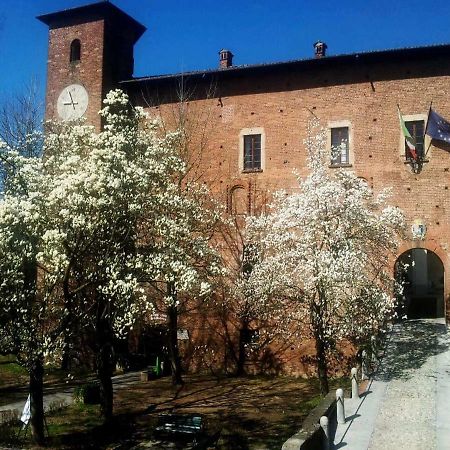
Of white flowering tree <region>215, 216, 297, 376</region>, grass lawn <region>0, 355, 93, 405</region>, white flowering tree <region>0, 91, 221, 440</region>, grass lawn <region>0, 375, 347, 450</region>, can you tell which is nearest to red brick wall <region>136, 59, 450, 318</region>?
white flowering tree <region>215, 216, 297, 376</region>

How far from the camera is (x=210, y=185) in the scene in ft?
67.5

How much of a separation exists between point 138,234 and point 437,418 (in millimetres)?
7384

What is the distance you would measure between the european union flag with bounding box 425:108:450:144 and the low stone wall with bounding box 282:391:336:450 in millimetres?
10062

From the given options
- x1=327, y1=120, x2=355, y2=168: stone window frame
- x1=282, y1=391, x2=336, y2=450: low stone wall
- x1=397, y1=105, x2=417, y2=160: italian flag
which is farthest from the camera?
x1=327, y1=120, x2=355, y2=168: stone window frame

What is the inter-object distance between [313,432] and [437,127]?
39.5 ft

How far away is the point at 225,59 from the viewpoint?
72.9 feet

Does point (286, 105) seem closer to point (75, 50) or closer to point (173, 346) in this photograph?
point (75, 50)

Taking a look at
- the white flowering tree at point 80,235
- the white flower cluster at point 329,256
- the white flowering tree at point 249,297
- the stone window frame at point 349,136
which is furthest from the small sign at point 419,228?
the white flowering tree at point 80,235

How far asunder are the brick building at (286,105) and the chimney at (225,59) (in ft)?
0.14

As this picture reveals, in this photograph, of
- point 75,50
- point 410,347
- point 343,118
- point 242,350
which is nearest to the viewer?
point 410,347

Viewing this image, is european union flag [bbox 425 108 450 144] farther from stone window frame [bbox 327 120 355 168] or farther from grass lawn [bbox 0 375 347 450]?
grass lawn [bbox 0 375 347 450]

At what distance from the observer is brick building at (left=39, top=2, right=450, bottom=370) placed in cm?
1816

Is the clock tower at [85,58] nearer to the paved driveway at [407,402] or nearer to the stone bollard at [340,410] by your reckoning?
the paved driveway at [407,402]

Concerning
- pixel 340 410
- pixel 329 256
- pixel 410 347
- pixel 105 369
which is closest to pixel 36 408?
pixel 105 369
